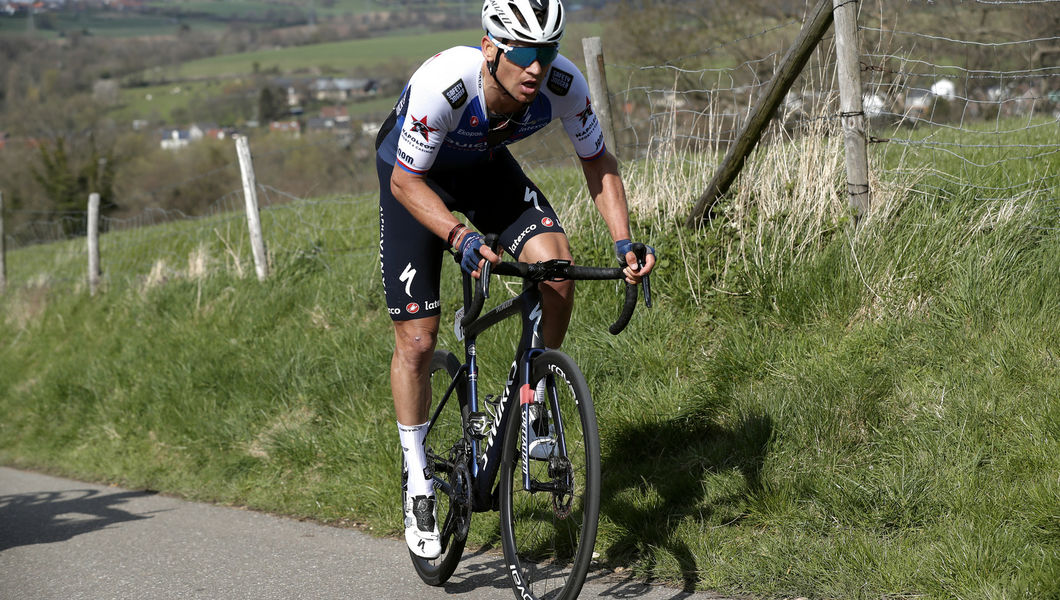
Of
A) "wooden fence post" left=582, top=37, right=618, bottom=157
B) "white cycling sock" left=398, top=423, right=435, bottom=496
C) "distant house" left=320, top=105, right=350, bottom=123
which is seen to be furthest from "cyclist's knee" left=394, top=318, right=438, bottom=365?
"distant house" left=320, top=105, right=350, bottom=123

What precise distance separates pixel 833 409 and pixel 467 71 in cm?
232

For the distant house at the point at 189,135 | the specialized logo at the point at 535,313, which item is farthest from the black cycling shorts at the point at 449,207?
the distant house at the point at 189,135

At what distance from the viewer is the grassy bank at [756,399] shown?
384cm

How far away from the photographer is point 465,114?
12.7ft

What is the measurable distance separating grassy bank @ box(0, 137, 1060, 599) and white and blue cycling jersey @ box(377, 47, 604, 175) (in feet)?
5.53

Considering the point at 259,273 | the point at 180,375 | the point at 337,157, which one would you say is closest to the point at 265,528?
the point at 180,375

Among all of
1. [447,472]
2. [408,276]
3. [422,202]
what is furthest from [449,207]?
[447,472]

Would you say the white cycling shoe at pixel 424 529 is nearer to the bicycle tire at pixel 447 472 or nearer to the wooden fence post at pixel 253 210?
the bicycle tire at pixel 447 472

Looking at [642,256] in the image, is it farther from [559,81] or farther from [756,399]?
[756,399]

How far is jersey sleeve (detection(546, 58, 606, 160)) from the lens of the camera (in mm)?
3840

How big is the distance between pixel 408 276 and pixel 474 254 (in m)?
0.84

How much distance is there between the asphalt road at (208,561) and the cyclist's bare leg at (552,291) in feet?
3.58

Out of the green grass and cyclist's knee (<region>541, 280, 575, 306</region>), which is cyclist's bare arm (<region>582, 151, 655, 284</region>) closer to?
cyclist's knee (<region>541, 280, 575, 306</region>)

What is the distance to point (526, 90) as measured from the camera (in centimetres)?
362
